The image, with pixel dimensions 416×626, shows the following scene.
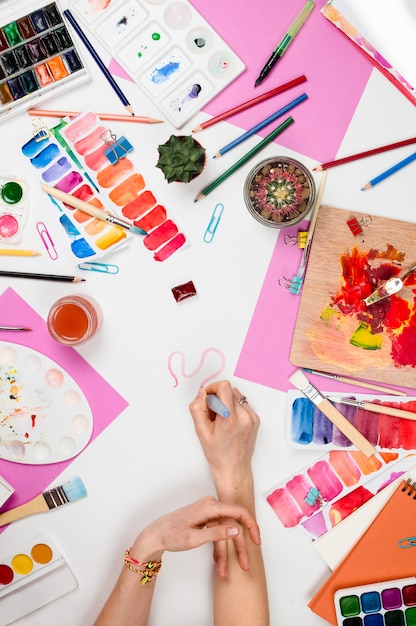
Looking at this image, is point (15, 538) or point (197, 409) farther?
point (15, 538)

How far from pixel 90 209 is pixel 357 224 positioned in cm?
66

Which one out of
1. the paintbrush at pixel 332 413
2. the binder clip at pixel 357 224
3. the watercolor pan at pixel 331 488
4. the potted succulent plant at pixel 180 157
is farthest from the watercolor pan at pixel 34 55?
the watercolor pan at pixel 331 488

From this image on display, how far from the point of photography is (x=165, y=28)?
1486 millimetres

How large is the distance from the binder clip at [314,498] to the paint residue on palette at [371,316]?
33 centimetres

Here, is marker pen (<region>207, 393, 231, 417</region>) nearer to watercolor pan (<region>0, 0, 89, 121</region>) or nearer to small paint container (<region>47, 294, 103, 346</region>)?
small paint container (<region>47, 294, 103, 346</region>)

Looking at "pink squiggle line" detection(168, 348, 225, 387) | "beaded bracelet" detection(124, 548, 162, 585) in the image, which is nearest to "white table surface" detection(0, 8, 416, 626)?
"pink squiggle line" detection(168, 348, 225, 387)

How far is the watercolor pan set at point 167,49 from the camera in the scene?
4.87ft

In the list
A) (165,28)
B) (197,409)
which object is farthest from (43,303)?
(165,28)

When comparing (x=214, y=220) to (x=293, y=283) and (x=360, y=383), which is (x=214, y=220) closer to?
(x=293, y=283)

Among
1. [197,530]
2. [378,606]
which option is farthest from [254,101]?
[378,606]

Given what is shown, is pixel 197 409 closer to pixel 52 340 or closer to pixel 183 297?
pixel 183 297

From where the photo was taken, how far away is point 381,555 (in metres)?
1.54

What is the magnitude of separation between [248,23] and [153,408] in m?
1.00

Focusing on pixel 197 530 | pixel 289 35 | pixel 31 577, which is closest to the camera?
pixel 197 530
